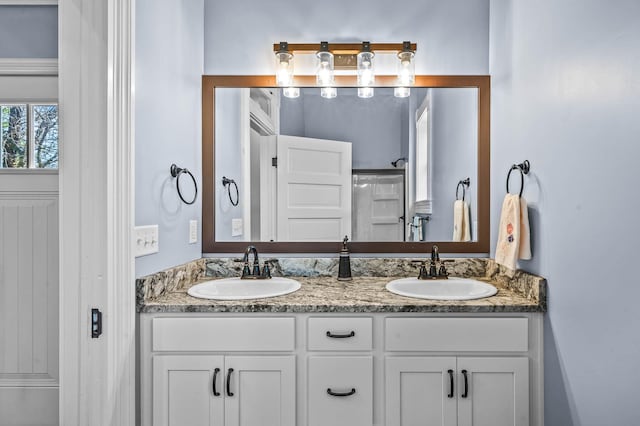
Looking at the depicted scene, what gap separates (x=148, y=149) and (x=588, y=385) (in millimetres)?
1777

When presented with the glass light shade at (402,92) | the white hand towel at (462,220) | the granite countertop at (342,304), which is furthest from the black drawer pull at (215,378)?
the glass light shade at (402,92)

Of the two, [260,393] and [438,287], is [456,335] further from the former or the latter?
[260,393]

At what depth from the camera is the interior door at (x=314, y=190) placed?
6.61 ft

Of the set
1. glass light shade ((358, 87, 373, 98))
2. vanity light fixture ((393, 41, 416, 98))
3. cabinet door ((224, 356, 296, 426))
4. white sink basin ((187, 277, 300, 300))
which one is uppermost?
vanity light fixture ((393, 41, 416, 98))

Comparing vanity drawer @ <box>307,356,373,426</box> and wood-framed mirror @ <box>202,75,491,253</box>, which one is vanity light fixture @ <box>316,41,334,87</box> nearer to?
wood-framed mirror @ <box>202,75,491,253</box>

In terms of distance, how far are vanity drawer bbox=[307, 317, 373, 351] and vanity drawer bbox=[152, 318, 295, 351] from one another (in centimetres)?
9

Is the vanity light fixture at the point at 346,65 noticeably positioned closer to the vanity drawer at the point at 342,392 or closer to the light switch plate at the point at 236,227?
the light switch plate at the point at 236,227

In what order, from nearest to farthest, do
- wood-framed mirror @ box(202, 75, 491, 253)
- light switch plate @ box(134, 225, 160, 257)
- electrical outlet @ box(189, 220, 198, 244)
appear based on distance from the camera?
A: light switch plate @ box(134, 225, 160, 257) → electrical outlet @ box(189, 220, 198, 244) → wood-framed mirror @ box(202, 75, 491, 253)

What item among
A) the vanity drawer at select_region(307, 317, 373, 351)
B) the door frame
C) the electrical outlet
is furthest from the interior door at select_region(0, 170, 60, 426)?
the vanity drawer at select_region(307, 317, 373, 351)

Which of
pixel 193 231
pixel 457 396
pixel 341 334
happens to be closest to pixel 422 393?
pixel 457 396

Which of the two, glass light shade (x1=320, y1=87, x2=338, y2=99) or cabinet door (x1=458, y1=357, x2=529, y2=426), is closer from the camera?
cabinet door (x1=458, y1=357, x2=529, y2=426)

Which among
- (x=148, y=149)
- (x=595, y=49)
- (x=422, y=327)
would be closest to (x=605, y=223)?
(x=595, y=49)

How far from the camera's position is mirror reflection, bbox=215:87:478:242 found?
1.99 m

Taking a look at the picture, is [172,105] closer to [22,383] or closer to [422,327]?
[22,383]
